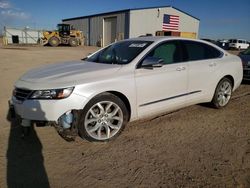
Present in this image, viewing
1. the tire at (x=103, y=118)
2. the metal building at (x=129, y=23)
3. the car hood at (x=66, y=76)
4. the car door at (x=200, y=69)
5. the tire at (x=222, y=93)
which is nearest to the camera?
the car hood at (x=66, y=76)

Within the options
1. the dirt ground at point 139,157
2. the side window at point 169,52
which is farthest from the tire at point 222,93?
the side window at point 169,52

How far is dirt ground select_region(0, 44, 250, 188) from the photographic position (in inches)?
118

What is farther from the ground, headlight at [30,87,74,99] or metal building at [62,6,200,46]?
metal building at [62,6,200,46]

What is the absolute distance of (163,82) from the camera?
4.46 meters

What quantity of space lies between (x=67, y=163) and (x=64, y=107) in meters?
0.75

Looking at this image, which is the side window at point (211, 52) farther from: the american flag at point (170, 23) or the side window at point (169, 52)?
the american flag at point (170, 23)

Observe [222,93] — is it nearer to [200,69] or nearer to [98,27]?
[200,69]

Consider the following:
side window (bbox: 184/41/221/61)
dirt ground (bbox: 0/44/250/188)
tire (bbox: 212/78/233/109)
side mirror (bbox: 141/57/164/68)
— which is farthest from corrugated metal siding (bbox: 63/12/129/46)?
dirt ground (bbox: 0/44/250/188)

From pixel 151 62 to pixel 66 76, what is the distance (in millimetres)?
1388

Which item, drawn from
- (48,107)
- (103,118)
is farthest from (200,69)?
(48,107)

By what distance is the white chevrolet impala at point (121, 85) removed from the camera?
359 cm

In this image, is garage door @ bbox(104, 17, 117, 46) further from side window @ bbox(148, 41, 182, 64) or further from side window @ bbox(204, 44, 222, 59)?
side window @ bbox(148, 41, 182, 64)

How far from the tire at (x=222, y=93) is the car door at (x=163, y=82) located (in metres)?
1.11

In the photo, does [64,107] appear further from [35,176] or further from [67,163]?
[35,176]
